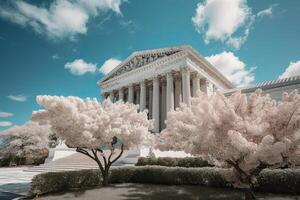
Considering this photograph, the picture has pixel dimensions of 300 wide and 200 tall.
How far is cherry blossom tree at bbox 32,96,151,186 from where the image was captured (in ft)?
29.8

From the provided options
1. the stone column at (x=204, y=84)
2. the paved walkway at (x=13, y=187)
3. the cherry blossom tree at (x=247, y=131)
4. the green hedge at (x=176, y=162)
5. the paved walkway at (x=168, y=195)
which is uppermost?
the stone column at (x=204, y=84)

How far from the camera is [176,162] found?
13.8 m

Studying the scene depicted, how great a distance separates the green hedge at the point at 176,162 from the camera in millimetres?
12887

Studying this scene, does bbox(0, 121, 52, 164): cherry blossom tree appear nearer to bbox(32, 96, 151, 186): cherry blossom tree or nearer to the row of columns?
the row of columns

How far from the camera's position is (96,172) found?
464 inches

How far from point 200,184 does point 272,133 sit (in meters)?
5.90

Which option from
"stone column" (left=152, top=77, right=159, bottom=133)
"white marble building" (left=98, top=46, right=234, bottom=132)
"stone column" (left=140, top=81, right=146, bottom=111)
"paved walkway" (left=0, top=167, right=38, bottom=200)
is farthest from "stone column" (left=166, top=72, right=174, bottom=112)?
"paved walkway" (left=0, top=167, right=38, bottom=200)

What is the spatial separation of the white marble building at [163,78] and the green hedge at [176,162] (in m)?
10.6

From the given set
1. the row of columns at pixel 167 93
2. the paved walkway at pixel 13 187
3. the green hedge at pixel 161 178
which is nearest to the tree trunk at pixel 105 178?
the green hedge at pixel 161 178

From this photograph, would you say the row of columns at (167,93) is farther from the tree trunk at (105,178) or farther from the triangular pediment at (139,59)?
the tree trunk at (105,178)

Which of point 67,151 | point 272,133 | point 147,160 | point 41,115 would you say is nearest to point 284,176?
point 272,133

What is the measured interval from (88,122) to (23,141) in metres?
27.6

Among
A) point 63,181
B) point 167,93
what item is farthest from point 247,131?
point 167,93

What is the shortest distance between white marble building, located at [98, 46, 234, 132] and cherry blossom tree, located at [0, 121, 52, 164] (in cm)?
1236
